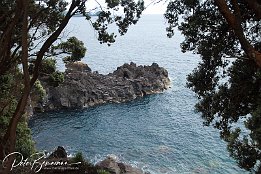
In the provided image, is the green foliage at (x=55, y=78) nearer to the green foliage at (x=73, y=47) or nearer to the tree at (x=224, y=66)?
the green foliage at (x=73, y=47)

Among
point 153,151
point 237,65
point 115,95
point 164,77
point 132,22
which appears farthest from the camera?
point 164,77

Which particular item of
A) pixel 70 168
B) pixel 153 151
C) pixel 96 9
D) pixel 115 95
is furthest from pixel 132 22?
pixel 115 95

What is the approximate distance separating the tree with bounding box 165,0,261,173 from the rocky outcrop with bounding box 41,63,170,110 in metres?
44.3

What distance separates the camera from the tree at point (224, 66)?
360 inches

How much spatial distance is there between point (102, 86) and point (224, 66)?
5152cm

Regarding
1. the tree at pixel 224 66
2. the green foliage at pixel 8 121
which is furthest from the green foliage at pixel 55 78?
the tree at pixel 224 66

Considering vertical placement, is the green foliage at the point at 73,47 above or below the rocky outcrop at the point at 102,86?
above

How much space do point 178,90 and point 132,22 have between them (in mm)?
51745

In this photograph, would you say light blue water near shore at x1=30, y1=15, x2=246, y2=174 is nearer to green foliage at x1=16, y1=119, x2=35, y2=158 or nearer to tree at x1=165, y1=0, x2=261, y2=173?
green foliage at x1=16, y1=119, x2=35, y2=158

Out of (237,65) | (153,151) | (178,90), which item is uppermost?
(237,65)

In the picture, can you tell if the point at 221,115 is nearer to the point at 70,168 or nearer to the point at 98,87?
the point at 70,168

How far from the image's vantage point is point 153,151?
120 feet

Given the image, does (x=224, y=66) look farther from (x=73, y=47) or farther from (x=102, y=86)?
(x=102, y=86)

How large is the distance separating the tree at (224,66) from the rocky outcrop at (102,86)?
145 ft
